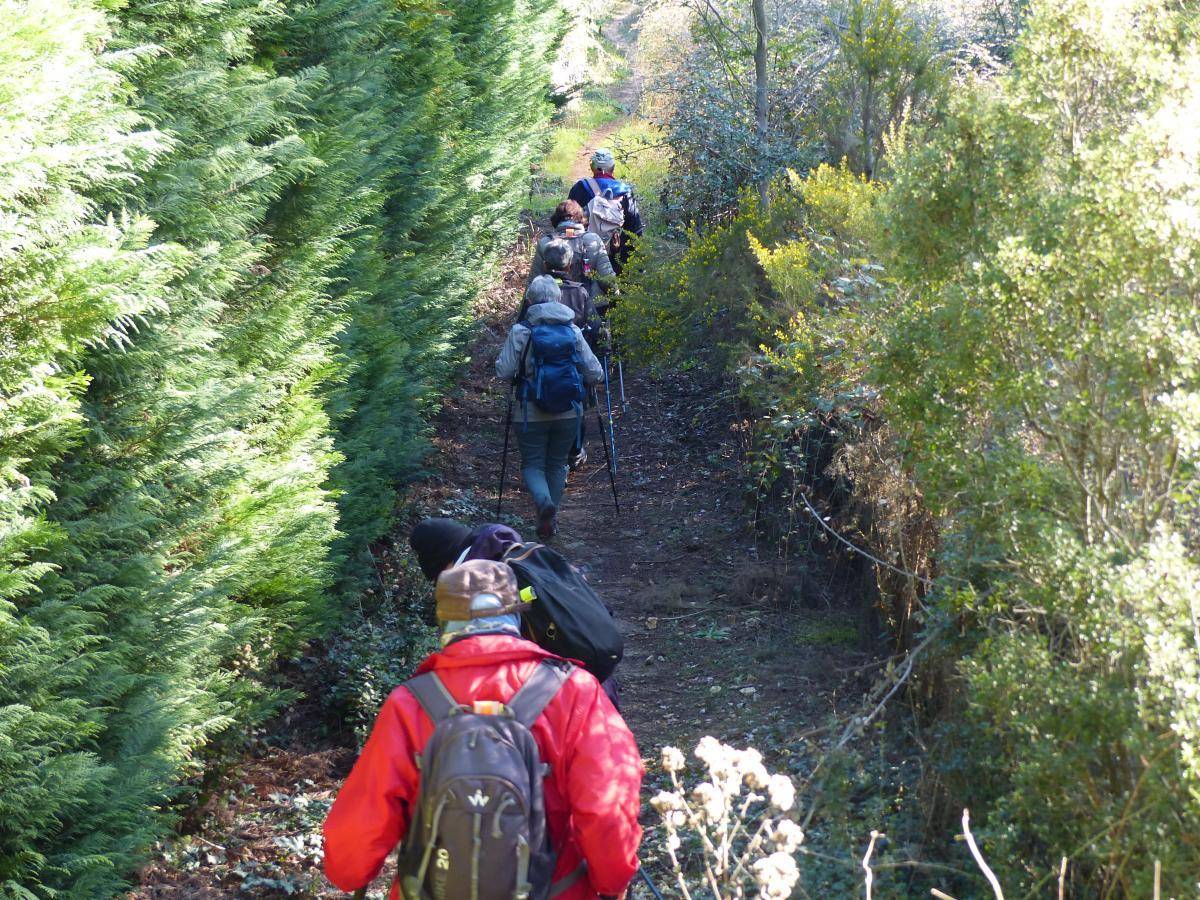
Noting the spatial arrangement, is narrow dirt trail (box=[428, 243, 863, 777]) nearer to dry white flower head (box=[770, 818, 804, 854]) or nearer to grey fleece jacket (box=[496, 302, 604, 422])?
grey fleece jacket (box=[496, 302, 604, 422])

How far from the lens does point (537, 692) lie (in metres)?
3.18

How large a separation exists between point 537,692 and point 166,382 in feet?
7.82

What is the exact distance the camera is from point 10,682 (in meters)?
3.57

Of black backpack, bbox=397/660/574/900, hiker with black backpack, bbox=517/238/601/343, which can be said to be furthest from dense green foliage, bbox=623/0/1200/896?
hiker with black backpack, bbox=517/238/601/343

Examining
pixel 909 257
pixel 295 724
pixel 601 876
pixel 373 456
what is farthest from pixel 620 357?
pixel 601 876

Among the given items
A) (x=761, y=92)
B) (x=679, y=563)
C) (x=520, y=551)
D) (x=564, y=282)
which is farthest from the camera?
(x=761, y=92)

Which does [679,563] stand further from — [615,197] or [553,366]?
[615,197]

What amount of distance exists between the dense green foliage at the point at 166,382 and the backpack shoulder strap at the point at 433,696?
133 cm

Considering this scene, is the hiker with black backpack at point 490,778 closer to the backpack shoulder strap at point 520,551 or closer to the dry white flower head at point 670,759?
the dry white flower head at point 670,759

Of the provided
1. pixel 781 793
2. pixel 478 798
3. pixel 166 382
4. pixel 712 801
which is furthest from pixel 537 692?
pixel 166 382

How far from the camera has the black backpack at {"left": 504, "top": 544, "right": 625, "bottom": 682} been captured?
13.1 ft

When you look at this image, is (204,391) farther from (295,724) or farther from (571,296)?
(571,296)

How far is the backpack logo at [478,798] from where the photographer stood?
288 cm

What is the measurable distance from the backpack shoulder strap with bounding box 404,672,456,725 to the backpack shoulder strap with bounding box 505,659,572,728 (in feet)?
0.55
